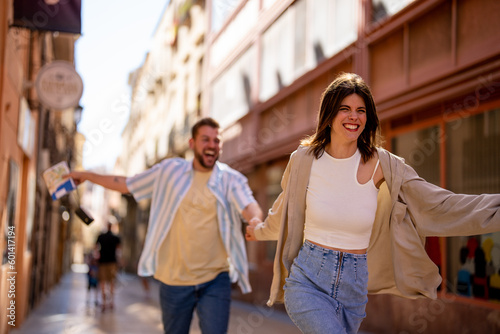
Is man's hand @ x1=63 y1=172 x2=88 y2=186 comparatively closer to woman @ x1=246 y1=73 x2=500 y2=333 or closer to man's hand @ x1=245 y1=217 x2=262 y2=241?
man's hand @ x1=245 y1=217 x2=262 y2=241

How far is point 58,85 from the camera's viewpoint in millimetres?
10984

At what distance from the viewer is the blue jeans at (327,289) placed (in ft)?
11.1

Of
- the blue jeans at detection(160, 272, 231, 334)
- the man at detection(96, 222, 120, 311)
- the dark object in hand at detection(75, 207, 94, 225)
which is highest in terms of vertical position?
the dark object in hand at detection(75, 207, 94, 225)

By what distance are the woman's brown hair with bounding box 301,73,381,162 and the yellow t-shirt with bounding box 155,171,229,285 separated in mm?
1550

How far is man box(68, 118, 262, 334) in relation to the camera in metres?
5.01

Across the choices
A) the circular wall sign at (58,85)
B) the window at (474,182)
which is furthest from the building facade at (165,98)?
the window at (474,182)

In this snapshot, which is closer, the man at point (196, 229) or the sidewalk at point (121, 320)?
the man at point (196, 229)

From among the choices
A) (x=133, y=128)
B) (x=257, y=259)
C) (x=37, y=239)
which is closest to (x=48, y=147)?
(x=37, y=239)

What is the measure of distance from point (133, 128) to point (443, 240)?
156ft

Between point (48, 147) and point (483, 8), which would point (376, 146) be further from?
point (48, 147)

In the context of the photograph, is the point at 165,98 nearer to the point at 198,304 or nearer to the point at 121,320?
the point at 121,320

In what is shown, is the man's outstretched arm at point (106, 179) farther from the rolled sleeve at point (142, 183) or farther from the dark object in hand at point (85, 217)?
the dark object in hand at point (85, 217)

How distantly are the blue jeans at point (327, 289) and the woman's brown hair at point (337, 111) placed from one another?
56 centimetres

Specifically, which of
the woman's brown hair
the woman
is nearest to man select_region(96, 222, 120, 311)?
the woman
